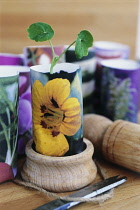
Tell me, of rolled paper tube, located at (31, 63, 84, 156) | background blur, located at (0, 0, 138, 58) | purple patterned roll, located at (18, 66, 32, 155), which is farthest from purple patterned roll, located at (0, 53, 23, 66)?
background blur, located at (0, 0, 138, 58)

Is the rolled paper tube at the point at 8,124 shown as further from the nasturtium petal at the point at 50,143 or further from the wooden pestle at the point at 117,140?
the wooden pestle at the point at 117,140

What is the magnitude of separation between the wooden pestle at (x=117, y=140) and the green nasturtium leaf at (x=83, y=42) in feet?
0.59

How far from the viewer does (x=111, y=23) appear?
46.4 inches

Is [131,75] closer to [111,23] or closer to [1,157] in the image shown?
[1,157]

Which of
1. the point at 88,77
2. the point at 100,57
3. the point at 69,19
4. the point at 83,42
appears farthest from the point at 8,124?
the point at 69,19

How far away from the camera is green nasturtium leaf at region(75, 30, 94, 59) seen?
52 cm

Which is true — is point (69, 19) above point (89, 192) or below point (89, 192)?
above

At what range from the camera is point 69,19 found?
1.08 metres

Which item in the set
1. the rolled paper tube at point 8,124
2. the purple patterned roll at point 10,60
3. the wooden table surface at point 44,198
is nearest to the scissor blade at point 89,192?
the wooden table surface at point 44,198

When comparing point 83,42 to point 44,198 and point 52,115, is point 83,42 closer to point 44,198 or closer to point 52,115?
point 52,115

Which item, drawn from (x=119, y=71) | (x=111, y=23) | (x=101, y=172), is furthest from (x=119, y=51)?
(x=101, y=172)

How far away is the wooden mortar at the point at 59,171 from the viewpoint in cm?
54

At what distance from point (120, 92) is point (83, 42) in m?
0.27

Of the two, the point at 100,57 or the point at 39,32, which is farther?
the point at 100,57
